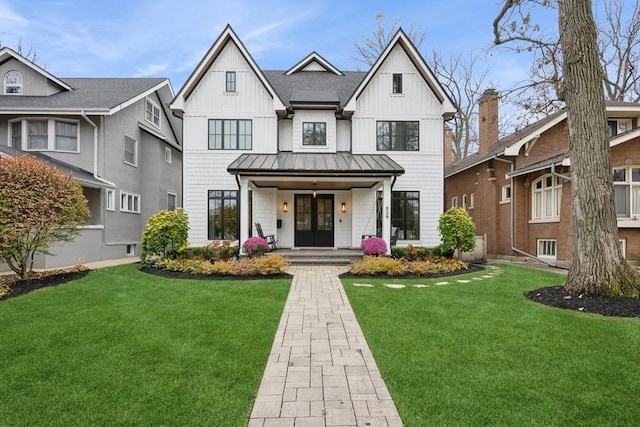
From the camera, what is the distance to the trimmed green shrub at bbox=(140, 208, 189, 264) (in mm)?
11641

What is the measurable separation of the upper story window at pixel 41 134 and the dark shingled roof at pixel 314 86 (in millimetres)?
8386

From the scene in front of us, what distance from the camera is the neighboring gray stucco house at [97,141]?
14.3 metres

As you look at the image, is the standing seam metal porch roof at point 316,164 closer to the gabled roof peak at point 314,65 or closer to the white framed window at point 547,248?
the gabled roof peak at point 314,65

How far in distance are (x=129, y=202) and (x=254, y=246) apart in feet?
28.4

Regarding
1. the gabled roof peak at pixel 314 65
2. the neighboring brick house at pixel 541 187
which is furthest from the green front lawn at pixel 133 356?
the gabled roof peak at pixel 314 65

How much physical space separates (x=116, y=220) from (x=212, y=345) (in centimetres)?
1375

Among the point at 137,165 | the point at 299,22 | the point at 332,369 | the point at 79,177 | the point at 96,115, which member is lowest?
the point at 332,369

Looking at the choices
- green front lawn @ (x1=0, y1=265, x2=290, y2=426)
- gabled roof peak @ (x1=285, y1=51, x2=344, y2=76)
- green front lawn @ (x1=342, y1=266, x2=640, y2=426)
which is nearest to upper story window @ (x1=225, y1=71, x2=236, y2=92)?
gabled roof peak @ (x1=285, y1=51, x2=344, y2=76)

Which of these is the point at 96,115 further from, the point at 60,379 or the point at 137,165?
the point at 60,379

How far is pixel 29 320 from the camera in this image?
5703 millimetres

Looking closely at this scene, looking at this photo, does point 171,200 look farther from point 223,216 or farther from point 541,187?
point 541,187

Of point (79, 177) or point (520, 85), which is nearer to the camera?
point (520, 85)

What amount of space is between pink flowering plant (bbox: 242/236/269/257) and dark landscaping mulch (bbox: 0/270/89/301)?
4.50 metres

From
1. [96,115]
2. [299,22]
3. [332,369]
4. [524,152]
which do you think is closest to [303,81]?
[299,22]
